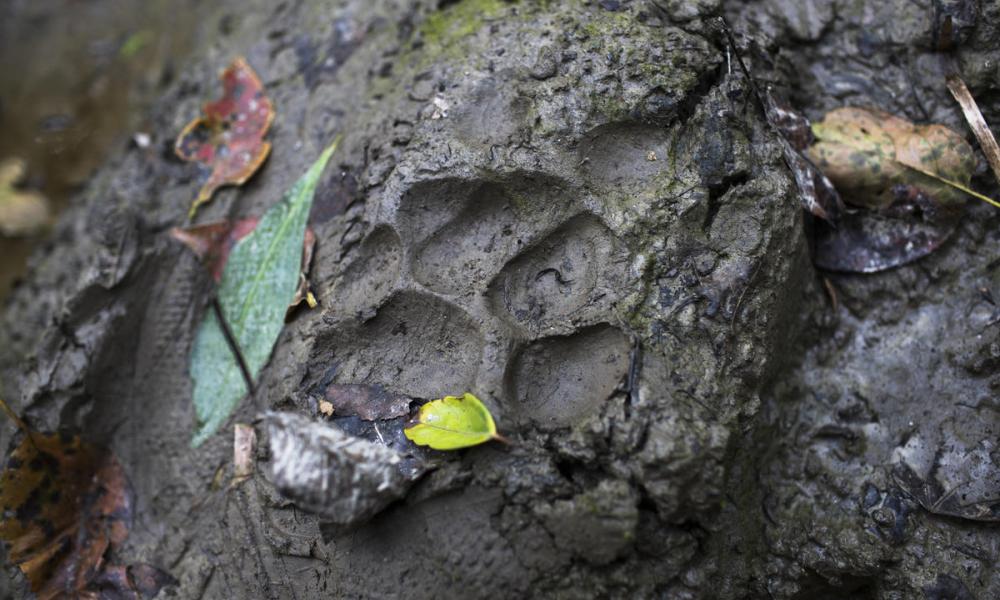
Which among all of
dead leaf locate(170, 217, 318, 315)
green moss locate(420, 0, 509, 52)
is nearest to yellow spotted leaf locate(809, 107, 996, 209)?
green moss locate(420, 0, 509, 52)

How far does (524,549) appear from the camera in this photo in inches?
59.1

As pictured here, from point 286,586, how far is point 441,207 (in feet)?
3.04

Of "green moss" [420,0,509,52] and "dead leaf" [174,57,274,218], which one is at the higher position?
"green moss" [420,0,509,52]

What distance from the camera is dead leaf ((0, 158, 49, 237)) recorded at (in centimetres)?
303

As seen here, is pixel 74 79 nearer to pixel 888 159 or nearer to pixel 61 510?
pixel 61 510

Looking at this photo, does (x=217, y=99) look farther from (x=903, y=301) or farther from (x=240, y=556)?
(x=903, y=301)

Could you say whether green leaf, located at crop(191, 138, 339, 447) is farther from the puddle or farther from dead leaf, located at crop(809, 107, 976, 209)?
dead leaf, located at crop(809, 107, 976, 209)

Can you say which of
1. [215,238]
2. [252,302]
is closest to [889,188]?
[252,302]

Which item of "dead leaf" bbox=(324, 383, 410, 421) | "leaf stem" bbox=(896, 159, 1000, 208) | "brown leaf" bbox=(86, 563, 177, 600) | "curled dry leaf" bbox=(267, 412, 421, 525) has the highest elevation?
"curled dry leaf" bbox=(267, 412, 421, 525)

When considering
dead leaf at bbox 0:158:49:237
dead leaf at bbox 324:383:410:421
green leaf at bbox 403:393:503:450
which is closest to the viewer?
green leaf at bbox 403:393:503:450

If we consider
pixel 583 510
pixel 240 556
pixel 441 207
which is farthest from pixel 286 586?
pixel 441 207

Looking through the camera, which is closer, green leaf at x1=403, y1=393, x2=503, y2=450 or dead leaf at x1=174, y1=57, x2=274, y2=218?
green leaf at x1=403, y1=393, x2=503, y2=450

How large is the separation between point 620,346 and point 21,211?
263cm

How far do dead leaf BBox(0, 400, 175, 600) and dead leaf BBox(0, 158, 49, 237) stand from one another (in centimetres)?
130
